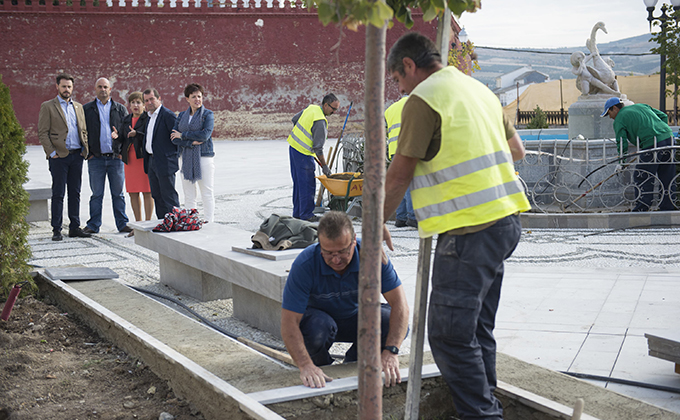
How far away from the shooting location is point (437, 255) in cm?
249

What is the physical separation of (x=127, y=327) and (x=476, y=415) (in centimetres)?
213

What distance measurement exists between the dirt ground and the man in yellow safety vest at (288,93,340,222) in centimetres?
412

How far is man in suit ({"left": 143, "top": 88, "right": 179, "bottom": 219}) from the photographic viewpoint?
7367 millimetres

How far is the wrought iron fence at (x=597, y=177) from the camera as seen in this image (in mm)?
7738

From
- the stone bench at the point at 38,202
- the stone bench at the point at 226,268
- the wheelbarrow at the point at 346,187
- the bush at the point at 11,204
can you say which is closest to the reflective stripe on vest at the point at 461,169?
the stone bench at the point at 226,268

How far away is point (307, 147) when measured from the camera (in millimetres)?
7926

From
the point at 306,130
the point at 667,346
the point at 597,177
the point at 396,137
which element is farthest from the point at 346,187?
the point at 667,346

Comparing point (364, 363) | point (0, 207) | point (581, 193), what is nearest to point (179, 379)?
point (364, 363)

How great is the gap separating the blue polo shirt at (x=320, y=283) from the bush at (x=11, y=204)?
8.03 feet

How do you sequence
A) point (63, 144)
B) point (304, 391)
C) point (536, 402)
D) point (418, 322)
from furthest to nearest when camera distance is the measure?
point (63, 144), point (304, 391), point (536, 402), point (418, 322)

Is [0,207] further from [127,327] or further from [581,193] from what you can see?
[581,193]

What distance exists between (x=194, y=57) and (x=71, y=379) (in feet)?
78.6

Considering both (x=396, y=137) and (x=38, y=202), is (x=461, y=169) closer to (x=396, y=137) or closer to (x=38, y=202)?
(x=396, y=137)

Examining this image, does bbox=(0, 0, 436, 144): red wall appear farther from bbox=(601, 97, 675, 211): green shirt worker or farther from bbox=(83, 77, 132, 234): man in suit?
bbox=(601, 97, 675, 211): green shirt worker
